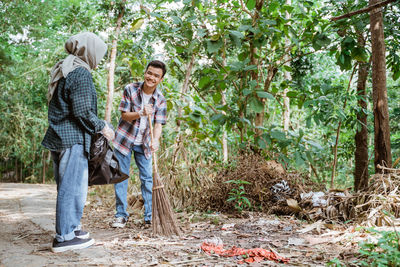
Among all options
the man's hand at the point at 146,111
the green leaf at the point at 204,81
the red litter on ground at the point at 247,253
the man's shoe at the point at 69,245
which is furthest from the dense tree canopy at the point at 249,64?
the man's shoe at the point at 69,245

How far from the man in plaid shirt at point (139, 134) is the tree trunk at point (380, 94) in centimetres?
211

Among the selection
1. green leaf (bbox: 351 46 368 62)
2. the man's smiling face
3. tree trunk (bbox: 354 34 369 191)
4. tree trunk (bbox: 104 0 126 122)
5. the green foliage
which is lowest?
the green foliage

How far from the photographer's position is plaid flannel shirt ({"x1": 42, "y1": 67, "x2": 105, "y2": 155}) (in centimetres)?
241

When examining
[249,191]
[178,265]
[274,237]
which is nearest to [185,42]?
[249,191]

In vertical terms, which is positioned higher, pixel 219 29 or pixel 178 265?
pixel 219 29

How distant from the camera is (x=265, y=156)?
13.8 ft

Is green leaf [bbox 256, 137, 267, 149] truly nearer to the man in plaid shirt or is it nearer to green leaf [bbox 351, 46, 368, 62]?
the man in plaid shirt

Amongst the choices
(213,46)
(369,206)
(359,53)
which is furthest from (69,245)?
(359,53)

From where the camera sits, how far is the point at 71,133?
2457mm

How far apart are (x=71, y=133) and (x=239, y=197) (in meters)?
2.00

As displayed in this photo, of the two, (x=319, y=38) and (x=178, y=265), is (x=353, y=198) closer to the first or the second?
(x=319, y=38)

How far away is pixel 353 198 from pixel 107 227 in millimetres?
2504

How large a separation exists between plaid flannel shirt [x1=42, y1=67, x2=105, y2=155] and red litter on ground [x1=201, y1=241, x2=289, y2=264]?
118 centimetres

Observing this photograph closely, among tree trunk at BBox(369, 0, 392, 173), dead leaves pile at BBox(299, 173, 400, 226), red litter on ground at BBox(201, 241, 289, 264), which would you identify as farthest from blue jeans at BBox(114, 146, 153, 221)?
tree trunk at BBox(369, 0, 392, 173)
